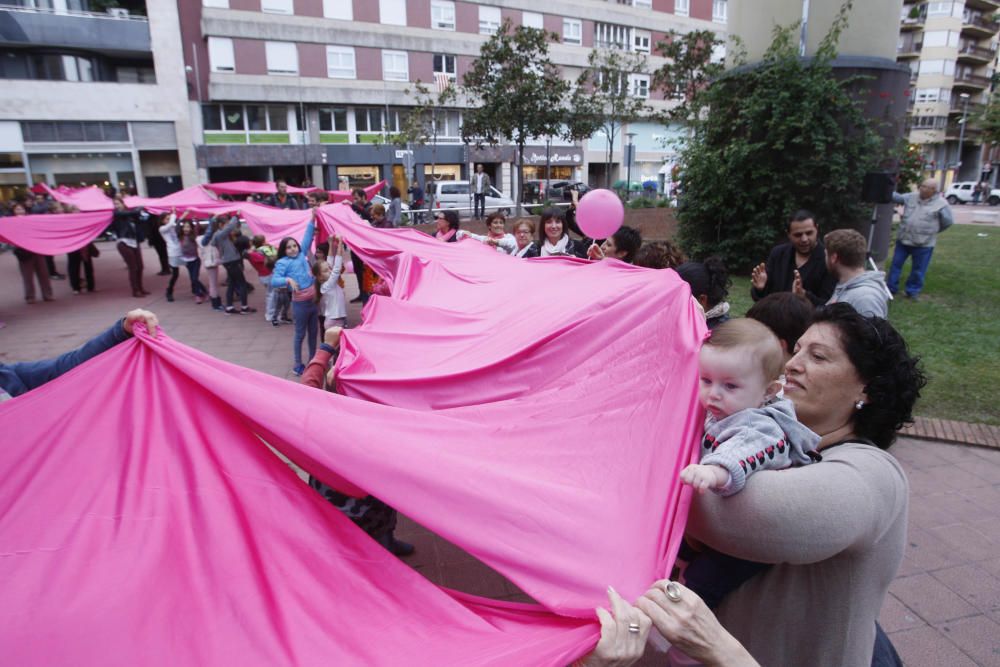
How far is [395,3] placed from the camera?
3011 centimetres

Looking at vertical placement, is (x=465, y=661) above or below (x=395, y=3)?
below

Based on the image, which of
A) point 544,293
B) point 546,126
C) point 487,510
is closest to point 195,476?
point 487,510

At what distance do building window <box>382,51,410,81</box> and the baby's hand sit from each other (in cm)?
3318

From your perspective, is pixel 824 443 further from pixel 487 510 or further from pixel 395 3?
pixel 395 3

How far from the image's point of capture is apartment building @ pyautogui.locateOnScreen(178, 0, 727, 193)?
28219 mm

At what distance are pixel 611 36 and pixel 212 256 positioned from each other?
3201 centimetres

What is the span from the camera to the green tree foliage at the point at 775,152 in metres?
9.84

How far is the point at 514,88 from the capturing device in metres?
17.7

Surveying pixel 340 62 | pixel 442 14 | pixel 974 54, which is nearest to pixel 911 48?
pixel 974 54

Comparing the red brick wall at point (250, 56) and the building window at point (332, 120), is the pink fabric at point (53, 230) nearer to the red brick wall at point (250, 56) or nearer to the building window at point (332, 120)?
Result: the red brick wall at point (250, 56)

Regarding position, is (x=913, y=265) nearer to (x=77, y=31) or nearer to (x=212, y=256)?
(x=212, y=256)

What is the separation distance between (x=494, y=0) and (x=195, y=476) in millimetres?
35302

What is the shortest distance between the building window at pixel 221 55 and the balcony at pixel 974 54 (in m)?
56.2

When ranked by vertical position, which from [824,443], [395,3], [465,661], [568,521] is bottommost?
[465,661]
